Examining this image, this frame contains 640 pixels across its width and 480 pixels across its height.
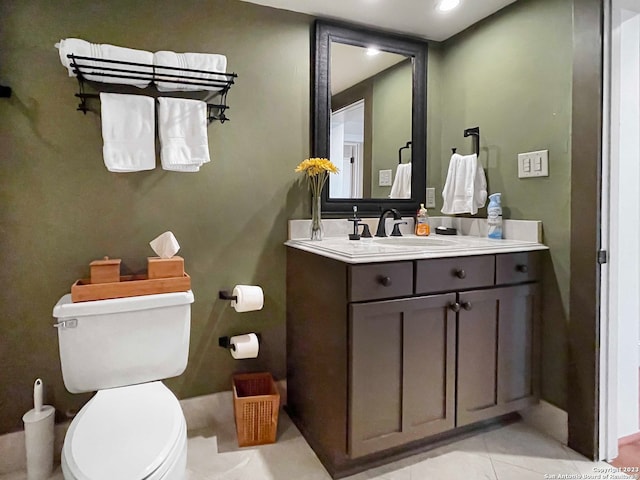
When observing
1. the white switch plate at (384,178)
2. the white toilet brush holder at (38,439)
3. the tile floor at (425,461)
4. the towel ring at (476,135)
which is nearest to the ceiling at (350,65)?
the white switch plate at (384,178)

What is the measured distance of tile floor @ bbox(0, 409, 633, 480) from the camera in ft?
5.27

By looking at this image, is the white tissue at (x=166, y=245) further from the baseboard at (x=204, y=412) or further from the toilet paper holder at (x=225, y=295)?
the baseboard at (x=204, y=412)

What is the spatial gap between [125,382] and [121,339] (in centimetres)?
18

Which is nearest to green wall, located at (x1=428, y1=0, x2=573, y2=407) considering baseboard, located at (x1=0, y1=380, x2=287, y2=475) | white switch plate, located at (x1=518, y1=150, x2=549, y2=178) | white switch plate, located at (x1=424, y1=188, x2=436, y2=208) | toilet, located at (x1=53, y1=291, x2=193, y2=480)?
white switch plate, located at (x1=518, y1=150, x2=549, y2=178)

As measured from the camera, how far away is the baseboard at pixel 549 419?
180 centimetres

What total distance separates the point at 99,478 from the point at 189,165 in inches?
47.1

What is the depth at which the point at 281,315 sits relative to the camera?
2.10 m

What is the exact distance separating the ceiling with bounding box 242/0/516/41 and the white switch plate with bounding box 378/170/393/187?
2.64 ft

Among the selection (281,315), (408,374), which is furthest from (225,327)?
(408,374)

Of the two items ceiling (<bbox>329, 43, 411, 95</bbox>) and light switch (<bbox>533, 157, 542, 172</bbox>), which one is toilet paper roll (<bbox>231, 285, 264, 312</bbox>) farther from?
light switch (<bbox>533, 157, 542, 172</bbox>)

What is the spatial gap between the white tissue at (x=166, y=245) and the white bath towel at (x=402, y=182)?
1240 millimetres

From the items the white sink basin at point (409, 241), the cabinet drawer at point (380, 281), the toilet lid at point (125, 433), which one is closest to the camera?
the toilet lid at point (125, 433)

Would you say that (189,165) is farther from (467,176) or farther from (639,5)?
(639,5)

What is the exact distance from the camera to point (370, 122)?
2.19m
